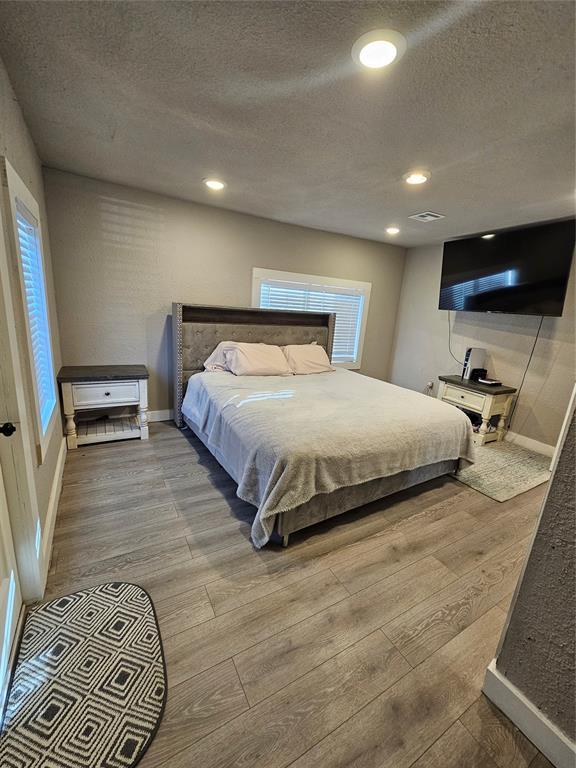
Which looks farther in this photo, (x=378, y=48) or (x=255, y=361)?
(x=255, y=361)

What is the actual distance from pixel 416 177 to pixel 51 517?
10.9 ft

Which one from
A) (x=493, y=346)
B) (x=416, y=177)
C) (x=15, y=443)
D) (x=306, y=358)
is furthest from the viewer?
(x=493, y=346)

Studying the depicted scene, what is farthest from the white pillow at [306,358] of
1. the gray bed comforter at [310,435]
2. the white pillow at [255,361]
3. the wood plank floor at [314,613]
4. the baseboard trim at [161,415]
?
the wood plank floor at [314,613]

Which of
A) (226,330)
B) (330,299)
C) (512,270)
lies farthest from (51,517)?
(512,270)

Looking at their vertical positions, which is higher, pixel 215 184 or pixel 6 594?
pixel 215 184

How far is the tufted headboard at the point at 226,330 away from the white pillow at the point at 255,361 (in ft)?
0.85

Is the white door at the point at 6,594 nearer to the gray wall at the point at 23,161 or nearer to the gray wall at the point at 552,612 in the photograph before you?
the gray wall at the point at 23,161

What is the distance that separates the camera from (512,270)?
3.46 metres

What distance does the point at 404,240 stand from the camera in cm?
447

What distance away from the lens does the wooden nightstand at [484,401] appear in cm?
356

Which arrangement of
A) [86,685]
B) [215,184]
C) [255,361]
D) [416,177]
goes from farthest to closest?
[255,361]
[215,184]
[416,177]
[86,685]

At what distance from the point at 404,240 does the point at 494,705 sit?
15.4 ft

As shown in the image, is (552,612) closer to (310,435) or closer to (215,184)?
(310,435)

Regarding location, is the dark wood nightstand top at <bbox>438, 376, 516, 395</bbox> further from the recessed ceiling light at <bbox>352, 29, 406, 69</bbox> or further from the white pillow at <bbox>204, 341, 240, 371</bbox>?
the recessed ceiling light at <bbox>352, 29, 406, 69</bbox>
